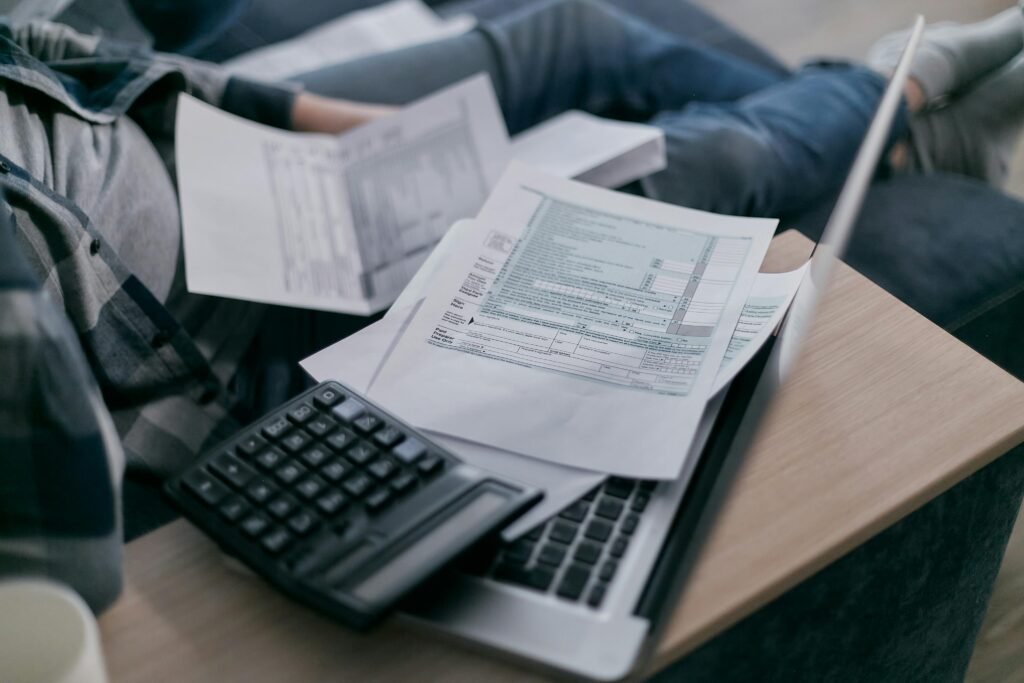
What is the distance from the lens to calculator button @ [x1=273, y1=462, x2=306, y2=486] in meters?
0.45

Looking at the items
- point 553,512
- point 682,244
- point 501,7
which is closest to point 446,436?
point 553,512

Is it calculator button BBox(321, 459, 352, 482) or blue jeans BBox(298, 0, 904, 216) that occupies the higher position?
calculator button BBox(321, 459, 352, 482)

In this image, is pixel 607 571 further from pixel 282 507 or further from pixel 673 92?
pixel 673 92

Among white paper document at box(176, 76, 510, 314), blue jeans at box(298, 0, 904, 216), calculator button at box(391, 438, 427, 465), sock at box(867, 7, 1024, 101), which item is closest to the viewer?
calculator button at box(391, 438, 427, 465)

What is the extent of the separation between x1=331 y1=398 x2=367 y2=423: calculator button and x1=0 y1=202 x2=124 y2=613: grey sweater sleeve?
0.11 m

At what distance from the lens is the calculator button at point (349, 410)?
0.48m

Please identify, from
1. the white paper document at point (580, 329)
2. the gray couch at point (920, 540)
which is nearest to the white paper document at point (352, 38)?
the gray couch at point (920, 540)

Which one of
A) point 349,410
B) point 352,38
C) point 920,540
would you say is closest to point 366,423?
point 349,410

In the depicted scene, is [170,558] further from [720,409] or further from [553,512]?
[720,409]

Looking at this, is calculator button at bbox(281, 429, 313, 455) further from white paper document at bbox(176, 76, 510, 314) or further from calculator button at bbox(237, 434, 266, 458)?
white paper document at bbox(176, 76, 510, 314)

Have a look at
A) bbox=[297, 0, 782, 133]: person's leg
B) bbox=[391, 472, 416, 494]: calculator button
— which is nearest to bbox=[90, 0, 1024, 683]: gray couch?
bbox=[391, 472, 416, 494]: calculator button

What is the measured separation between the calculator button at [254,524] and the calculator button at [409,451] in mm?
69

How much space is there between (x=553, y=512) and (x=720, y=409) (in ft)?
0.36

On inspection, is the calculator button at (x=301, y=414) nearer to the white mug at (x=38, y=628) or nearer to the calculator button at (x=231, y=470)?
the calculator button at (x=231, y=470)
